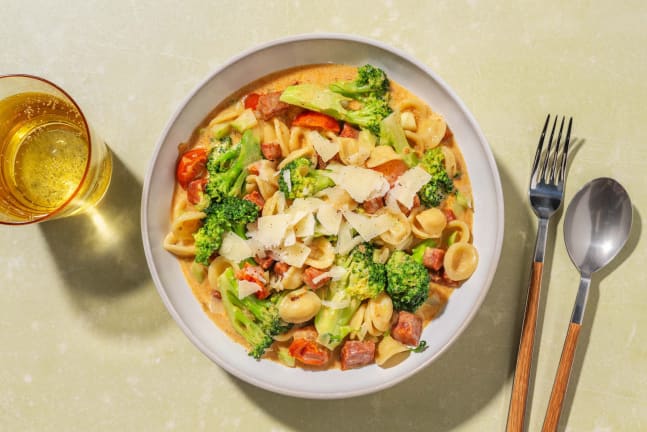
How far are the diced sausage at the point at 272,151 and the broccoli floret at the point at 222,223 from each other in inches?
14.1

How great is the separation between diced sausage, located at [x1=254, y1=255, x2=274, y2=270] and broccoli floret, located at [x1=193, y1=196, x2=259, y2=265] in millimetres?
178

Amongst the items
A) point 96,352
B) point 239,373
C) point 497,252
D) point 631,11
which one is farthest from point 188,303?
point 631,11

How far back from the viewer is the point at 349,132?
3.63m

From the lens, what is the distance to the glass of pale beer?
371cm

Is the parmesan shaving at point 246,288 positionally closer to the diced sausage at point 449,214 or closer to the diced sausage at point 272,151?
the diced sausage at point 272,151

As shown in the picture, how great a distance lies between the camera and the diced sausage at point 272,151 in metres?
3.66

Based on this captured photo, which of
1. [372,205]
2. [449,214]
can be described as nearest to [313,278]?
[372,205]

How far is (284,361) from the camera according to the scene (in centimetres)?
361

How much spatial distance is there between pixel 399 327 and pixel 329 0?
2.51 meters

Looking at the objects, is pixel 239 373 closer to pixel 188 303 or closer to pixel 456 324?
pixel 188 303

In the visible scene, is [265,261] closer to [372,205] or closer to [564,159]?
[372,205]

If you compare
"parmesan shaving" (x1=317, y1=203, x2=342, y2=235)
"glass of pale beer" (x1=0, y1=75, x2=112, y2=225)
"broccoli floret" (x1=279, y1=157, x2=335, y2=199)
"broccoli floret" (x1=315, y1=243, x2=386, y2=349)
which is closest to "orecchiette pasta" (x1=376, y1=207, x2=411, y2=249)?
"broccoli floret" (x1=315, y1=243, x2=386, y2=349)

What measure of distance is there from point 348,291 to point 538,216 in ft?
5.17

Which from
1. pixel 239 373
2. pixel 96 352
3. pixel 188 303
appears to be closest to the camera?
pixel 239 373
